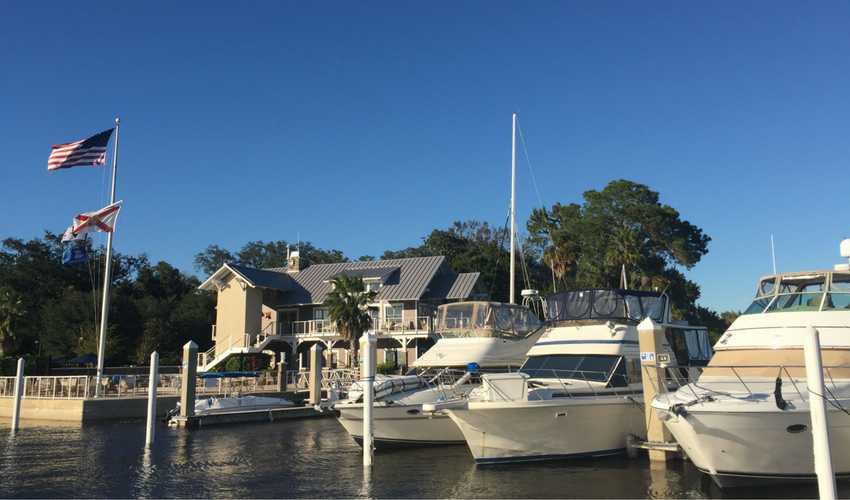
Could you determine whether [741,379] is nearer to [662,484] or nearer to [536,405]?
[662,484]

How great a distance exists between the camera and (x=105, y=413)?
91.2 feet

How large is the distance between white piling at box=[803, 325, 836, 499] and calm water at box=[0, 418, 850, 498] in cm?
369

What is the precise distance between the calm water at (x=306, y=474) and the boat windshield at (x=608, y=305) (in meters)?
4.59

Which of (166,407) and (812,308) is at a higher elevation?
(812,308)

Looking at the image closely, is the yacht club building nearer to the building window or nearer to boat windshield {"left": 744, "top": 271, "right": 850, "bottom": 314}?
the building window

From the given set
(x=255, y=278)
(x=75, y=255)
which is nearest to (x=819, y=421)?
(x=75, y=255)

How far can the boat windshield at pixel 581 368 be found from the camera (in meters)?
17.0

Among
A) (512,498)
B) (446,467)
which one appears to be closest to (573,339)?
(446,467)

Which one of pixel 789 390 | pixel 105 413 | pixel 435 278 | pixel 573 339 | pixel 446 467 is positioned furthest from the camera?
pixel 435 278

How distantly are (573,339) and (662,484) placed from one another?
5.88 metres

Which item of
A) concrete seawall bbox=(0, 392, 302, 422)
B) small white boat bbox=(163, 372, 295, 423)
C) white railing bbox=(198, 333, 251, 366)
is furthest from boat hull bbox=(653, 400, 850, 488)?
white railing bbox=(198, 333, 251, 366)

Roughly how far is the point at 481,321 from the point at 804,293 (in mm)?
10307

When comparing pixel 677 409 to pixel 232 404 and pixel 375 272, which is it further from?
pixel 375 272

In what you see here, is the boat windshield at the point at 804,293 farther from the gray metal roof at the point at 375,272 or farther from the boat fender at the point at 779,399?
the gray metal roof at the point at 375,272
